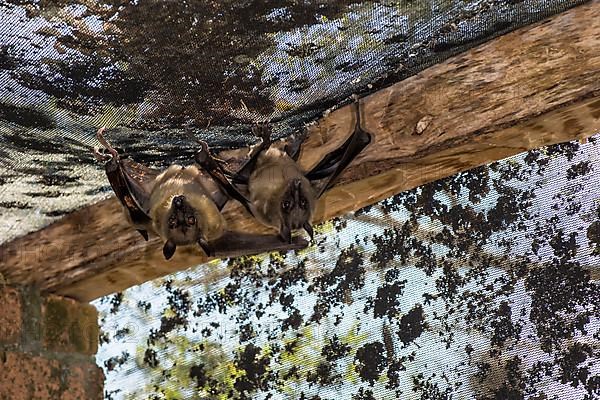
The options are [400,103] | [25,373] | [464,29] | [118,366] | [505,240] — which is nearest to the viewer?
[464,29]

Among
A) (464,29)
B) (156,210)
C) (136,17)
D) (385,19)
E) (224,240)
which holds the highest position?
(136,17)

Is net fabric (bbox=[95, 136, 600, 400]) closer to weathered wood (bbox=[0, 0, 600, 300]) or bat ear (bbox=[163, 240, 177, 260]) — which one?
weathered wood (bbox=[0, 0, 600, 300])

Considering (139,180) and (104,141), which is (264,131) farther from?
(139,180)

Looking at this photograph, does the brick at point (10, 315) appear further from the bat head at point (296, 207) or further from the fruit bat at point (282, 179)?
the bat head at point (296, 207)

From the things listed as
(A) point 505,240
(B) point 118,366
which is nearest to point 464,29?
(A) point 505,240

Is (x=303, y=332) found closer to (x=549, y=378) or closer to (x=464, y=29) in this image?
(x=549, y=378)

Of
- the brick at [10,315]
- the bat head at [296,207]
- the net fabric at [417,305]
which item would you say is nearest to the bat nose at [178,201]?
the bat head at [296,207]

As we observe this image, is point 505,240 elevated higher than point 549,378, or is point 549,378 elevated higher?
point 505,240
